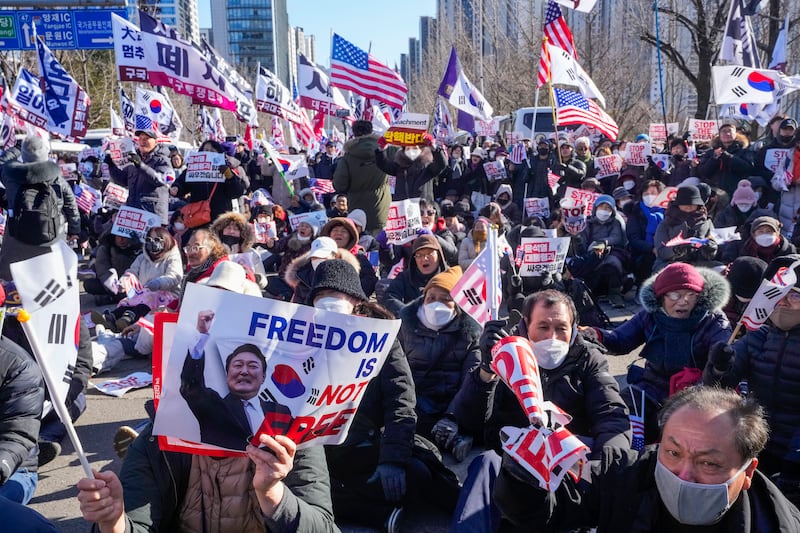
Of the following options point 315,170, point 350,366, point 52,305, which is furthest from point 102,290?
point 315,170

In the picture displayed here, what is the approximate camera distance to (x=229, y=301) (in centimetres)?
215

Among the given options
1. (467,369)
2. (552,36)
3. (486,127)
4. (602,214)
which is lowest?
(467,369)

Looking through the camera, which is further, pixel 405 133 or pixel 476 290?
pixel 405 133

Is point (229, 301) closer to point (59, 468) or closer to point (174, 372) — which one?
point (174, 372)

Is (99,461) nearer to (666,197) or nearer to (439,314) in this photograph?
(439,314)

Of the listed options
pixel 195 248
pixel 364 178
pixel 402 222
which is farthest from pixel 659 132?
pixel 195 248

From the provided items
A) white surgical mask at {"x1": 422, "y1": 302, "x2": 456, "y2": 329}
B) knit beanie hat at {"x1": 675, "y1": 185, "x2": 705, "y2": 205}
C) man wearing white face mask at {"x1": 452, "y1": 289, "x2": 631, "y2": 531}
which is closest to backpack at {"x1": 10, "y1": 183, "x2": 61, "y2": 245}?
white surgical mask at {"x1": 422, "y1": 302, "x2": 456, "y2": 329}

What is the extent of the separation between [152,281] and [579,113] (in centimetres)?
625

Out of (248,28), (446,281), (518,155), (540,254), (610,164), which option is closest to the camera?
(446,281)

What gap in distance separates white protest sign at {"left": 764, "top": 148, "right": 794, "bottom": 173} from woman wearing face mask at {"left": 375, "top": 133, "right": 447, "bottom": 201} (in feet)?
14.4

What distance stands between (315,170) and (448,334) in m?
14.7

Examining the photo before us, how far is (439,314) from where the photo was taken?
4500 millimetres

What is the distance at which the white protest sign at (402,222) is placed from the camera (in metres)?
7.72

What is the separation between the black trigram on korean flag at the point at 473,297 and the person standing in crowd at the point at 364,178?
4.77m
